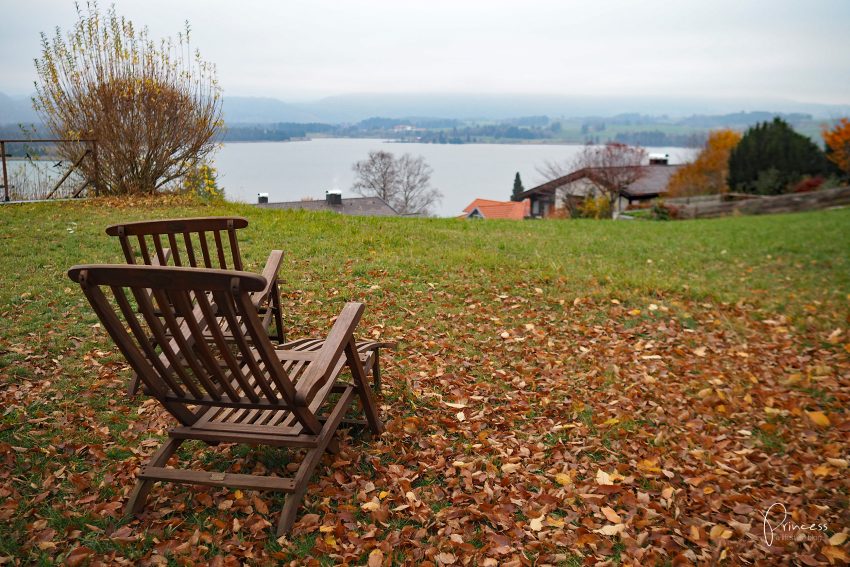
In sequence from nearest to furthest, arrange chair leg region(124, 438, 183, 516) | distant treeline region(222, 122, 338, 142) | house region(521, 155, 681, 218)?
chair leg region(124, 438, 183, 516)
distant treeline region(222, 122, 338, 142)
house region(521, 155, 681, 218)

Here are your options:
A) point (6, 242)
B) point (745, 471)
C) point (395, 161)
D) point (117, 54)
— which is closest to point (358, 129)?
point (395, 161)

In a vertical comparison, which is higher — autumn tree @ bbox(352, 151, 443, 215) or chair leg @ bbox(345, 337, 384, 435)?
chair leg @ bbox(345, 337, 384, 435)

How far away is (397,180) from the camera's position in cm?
6038

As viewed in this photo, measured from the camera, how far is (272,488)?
2938mm

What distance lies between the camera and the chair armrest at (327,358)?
9.46 ft

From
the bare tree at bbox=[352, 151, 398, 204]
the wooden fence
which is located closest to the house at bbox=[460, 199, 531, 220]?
the bare tree at bbox=[352, 151, 398, 204]

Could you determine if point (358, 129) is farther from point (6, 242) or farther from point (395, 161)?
point (6, 242)

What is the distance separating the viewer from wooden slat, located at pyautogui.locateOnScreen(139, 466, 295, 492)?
295cm

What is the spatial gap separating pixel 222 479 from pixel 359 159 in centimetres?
5996

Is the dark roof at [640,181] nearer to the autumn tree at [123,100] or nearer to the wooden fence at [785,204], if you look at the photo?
Answer: the wooden fence at [785,204]

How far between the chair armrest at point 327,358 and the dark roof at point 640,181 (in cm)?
3677

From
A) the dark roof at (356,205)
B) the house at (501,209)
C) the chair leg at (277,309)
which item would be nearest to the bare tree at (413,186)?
the house at (501,209)

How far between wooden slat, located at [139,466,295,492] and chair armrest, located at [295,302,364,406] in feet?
1.47

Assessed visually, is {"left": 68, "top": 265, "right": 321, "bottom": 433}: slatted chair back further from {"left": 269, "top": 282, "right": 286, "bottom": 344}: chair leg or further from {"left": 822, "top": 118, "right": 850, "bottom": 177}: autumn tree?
{"left": 822, "top": 118, "right": 850, "bottom": 177}: autumn tree
